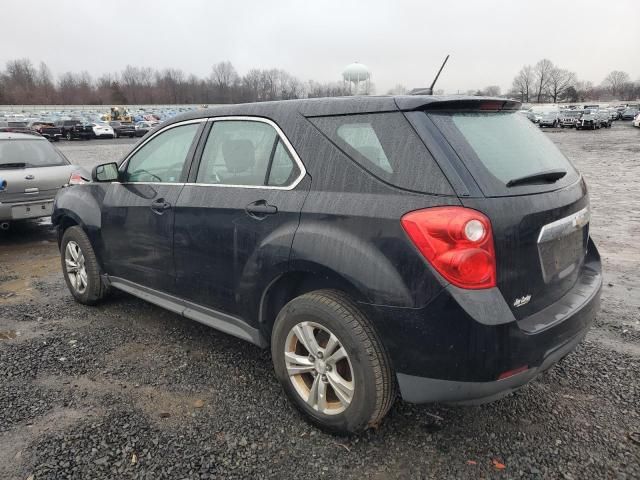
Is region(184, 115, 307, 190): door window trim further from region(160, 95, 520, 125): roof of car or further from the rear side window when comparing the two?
the rear side window

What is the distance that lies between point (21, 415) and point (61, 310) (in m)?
1.84

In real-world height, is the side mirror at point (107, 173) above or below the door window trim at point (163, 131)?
below

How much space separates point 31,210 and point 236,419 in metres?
5.59

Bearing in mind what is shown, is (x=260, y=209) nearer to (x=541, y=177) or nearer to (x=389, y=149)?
(x=389, y=149)

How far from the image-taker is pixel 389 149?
96.8 inches

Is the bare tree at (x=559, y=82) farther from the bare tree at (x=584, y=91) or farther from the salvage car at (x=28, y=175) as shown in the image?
the salvage car at (x=28, y=175)

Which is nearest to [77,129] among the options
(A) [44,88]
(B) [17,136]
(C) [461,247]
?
(B) [17,136]

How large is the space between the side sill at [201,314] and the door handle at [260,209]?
0.71 metres

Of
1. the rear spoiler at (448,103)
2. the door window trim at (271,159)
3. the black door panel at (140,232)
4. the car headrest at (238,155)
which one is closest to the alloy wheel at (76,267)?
the black door panel at (140,232)

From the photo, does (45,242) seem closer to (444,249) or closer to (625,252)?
(444,249)

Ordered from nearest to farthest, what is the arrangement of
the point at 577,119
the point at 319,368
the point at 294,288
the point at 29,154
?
the point at 319,368 < the point at 294,288 < the point at 29,154 < the point at 577,119

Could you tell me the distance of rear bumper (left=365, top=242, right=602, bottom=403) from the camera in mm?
2191

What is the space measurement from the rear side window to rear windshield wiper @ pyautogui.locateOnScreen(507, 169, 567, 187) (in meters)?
0.40

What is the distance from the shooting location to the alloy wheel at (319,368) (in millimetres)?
2593
